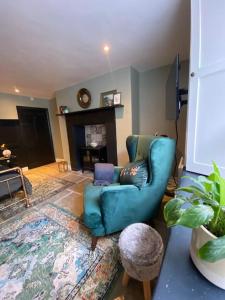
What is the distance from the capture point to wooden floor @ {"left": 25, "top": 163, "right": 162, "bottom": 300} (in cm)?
109

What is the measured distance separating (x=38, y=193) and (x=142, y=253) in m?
2.49

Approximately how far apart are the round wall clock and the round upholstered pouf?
3.05m

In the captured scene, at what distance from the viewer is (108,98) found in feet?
10.2

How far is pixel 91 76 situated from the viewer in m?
3.17

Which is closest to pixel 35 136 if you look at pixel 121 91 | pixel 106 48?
pixel 121 91

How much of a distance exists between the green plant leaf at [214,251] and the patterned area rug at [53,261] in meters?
1.15

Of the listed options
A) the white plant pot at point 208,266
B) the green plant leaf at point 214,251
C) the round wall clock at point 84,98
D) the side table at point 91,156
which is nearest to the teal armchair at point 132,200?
the white plant pot at point 208,266

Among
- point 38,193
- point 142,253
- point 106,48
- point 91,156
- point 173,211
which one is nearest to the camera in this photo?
point 173,211

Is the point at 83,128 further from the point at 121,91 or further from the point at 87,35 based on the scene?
the point at 87,35

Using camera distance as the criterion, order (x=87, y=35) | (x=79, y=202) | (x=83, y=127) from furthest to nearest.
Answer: (x=83, y=127), (x=79, y=202), (x=87, y=35)

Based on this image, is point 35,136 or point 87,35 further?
point 35,136

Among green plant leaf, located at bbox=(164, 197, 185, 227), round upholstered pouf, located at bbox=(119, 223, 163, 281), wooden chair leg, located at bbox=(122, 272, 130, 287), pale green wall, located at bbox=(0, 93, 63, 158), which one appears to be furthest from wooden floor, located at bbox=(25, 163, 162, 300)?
pale green wall, located at bbox=(0, 93, 63, 158)

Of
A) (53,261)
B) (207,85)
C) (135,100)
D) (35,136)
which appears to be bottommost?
(53,261)

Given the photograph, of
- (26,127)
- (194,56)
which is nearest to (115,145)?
(194,56)
